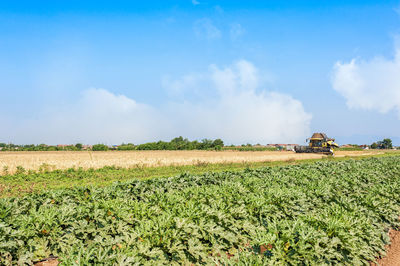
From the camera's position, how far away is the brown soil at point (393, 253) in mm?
5715

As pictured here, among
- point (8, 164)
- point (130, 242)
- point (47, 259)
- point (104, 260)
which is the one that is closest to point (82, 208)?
point (47, 259)

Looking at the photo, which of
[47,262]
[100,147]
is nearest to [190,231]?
[47,262]

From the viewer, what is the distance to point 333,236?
15.1 feet

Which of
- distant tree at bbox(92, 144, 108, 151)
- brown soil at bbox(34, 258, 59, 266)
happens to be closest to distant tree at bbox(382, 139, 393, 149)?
distant tree at bbox(92, 144, 108, 151)

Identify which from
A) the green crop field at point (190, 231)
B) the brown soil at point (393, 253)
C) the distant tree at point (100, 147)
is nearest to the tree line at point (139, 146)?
the distant tree at point (100, 147)

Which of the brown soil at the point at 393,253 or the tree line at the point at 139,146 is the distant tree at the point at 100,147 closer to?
the tree line at the point at 139,146

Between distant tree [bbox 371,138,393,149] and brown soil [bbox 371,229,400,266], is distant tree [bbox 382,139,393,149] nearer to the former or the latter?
distant tree [bbox 371,138,393,149]

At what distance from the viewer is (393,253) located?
621 cm

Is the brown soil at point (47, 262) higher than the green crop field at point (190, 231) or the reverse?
the reverse

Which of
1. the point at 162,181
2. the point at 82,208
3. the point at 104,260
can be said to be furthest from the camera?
the point at 162,181

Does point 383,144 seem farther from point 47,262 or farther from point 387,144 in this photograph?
point 47,262

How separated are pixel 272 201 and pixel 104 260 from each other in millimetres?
4735

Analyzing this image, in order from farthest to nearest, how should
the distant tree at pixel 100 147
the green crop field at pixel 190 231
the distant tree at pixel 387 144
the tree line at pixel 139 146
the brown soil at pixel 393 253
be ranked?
the distant tree at pixel 387 144
the distant tree at pixel 100 147
the tree line at pixel 139 146
the brown soil at pixel 393 253
the green crop field at pixel 190 231

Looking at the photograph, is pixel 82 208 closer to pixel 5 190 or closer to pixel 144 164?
pixel 5 190
